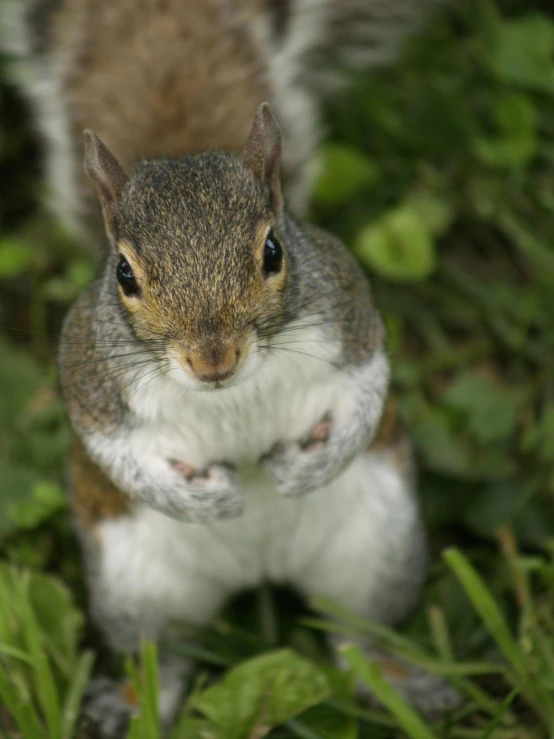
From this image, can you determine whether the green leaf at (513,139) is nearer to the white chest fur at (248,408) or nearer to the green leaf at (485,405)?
the green leaf at (485,405)

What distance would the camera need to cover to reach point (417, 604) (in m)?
1.87

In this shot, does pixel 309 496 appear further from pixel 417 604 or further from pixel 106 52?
pixel 106 52

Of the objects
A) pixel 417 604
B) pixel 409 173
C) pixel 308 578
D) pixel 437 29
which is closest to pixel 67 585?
pixel 308 578

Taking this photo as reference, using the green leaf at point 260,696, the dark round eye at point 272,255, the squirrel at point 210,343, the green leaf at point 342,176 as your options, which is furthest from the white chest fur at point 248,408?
the green leaf at point 342,176

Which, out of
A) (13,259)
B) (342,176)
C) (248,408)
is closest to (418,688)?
(248,408)

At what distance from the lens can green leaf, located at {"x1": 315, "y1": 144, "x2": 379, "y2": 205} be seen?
244 cm

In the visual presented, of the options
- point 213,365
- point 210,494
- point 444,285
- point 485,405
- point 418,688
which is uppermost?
point 213,365

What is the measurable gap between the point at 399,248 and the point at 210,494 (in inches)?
38.4

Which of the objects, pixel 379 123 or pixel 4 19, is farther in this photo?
pixel 379 123

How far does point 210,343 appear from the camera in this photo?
1.25 meters

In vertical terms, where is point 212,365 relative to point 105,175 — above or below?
below

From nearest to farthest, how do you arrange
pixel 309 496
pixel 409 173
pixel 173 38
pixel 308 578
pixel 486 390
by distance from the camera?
pixel 309 496 < pixel 308 578 < pixel 173 38 < pixel 486 390 < pixel 409 173

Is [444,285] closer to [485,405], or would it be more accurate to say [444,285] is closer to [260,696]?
[485,405]

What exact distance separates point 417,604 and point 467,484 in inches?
11.6
